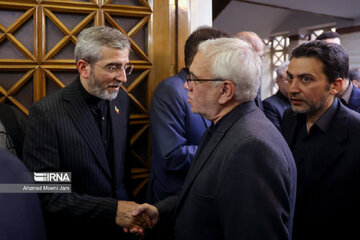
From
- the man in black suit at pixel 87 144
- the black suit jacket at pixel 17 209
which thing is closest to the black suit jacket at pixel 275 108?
the man in black suit at pixel 87 144

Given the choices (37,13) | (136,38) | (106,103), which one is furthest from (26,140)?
(136,38)

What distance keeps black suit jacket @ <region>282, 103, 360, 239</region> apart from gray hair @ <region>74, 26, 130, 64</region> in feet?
4.25

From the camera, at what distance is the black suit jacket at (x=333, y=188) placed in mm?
1657

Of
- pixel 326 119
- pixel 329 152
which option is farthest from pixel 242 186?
pixel 326 119

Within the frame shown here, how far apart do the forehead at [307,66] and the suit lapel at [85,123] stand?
118 centimetres

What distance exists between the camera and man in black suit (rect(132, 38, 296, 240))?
1131 millimetres

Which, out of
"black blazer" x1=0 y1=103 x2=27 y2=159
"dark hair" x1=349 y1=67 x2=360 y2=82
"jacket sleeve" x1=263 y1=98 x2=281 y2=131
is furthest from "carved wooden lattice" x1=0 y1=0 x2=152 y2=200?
"dark hair" x1=349 y1=67 x2=360 y2=82

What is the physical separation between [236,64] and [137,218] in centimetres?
97

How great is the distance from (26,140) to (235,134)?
1.17 meters

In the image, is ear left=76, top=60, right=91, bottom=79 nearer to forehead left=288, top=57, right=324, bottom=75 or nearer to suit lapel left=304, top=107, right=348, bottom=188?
forehead left=288, top=57, right=324, bottom=75

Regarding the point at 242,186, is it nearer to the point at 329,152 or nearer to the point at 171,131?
the point at 329,152

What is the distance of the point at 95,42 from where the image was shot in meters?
1.96

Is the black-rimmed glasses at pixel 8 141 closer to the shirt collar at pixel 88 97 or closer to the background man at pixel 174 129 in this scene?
the shirt collar at pixel 88 97

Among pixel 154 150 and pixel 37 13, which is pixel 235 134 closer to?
pixel 154 150
